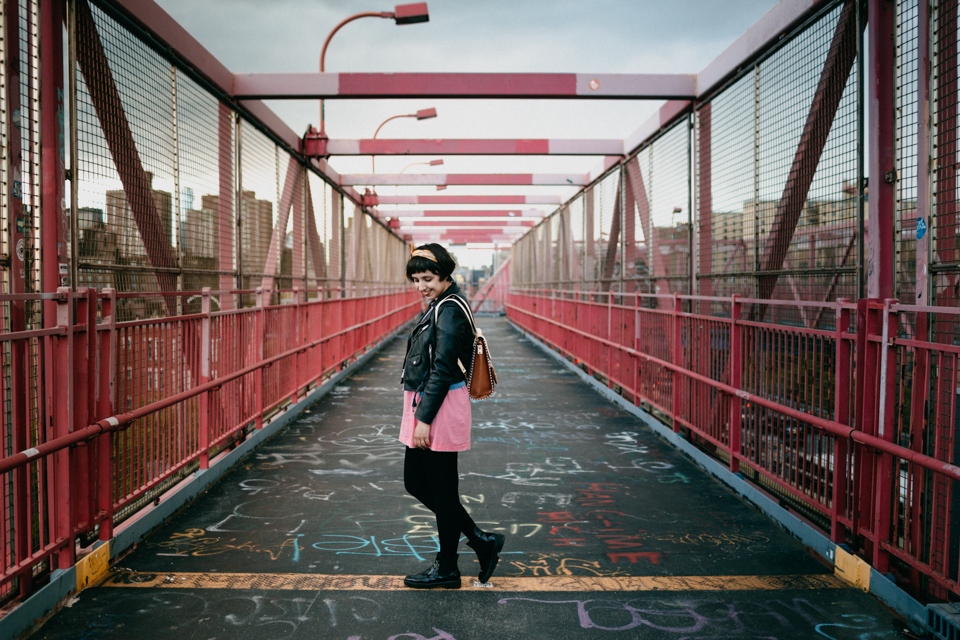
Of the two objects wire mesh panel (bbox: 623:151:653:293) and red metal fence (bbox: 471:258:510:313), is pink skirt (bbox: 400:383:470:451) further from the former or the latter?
red metal fence (bbox: 471:258:510:313)

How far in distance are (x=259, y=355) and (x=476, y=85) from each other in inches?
151

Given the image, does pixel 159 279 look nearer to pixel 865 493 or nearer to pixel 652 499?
pixel 652 499

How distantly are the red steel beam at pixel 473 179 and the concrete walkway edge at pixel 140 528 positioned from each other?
7.50m

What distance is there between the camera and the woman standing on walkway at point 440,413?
10.3 feet

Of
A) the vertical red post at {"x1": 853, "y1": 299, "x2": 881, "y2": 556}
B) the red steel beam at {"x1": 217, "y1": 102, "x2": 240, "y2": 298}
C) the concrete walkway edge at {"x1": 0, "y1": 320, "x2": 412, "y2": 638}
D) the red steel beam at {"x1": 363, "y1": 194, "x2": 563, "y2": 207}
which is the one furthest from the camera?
the red steel beam at {"x1": 363, "y1": 194, "x2": 563, "y2": 207}

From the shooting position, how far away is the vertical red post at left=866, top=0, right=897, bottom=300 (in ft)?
13.4

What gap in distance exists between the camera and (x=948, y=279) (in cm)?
346

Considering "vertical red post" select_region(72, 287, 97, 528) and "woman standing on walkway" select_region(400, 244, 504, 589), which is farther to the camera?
"vertical red post" select_region(72, 287, 97, 528)

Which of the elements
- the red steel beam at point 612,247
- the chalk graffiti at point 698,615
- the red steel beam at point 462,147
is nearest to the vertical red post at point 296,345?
the red steel beam at point 462,147

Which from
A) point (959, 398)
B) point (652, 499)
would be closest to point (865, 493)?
point (959, 398)

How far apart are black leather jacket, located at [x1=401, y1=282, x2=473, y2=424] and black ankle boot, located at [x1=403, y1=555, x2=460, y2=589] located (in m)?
0.80

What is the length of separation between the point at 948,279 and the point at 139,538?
15.7ft

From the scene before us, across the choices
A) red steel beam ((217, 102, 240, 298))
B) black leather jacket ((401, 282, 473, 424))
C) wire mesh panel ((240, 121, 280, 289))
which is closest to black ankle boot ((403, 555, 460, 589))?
black leather jacket ((401, 282, 473, 424))

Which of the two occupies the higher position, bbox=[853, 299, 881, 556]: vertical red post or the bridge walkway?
bbox=[853, 299, 881, 556]: vertical red post
